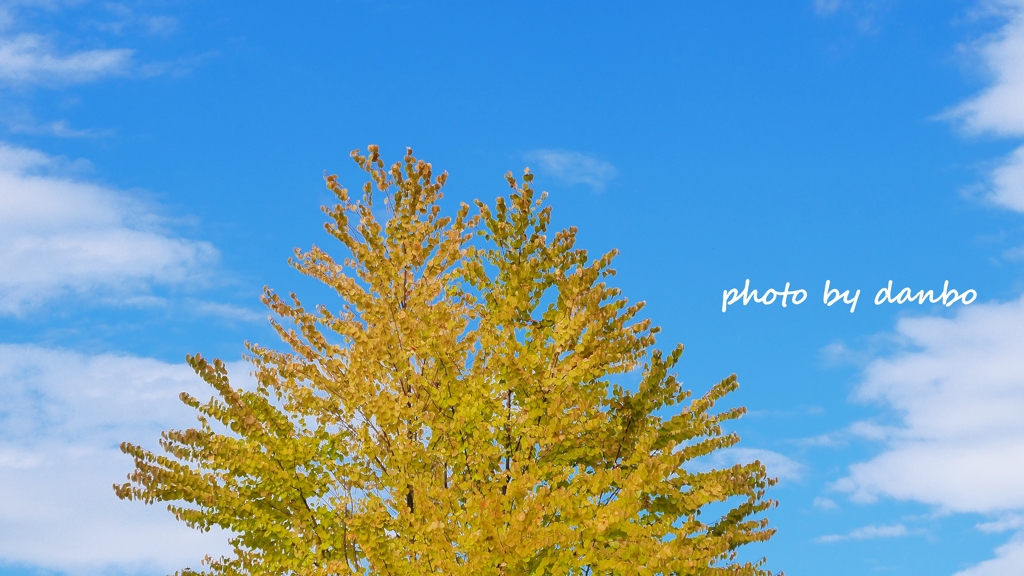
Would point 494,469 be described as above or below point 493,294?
below

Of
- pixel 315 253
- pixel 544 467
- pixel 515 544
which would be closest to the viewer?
pixel 515 544

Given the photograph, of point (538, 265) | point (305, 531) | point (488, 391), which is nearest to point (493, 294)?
point (538, 265)

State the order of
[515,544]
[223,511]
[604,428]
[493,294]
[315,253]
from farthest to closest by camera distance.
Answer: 1. [315,253]
2. [493,294]
3. [604,428]
4. [223,511]
5. [515,544]

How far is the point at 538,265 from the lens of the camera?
411 inches

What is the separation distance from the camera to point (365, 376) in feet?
32.9

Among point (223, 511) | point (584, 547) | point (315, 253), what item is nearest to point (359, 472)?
point (223, 511)

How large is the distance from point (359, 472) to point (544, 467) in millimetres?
2012

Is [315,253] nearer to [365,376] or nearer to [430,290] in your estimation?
[430,290]

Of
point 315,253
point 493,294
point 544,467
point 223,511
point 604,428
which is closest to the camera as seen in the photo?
point 544,467

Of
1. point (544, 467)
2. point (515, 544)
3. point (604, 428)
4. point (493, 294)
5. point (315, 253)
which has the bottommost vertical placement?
point (515, 544)

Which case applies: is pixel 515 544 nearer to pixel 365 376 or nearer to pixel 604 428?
pixel 604 428

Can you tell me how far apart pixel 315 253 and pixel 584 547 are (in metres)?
5.76

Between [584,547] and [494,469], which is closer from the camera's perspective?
[584,547]

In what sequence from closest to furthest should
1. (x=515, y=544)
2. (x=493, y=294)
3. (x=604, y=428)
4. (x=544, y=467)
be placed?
(x=515, y=544) < (x=544, y=467) < (x=604, y=428) < (x=493, y=294)
